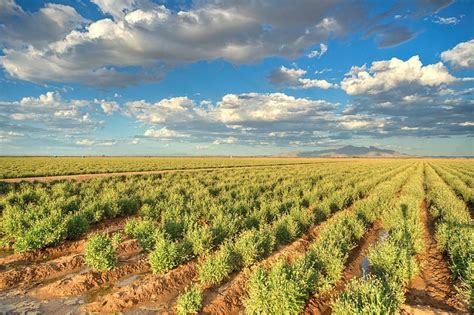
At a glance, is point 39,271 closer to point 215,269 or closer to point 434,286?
point 215,269

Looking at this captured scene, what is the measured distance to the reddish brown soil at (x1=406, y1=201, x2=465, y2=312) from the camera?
7657mm

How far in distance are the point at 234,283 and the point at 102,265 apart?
3.65 m

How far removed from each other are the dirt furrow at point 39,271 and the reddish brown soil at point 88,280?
33.7 inches

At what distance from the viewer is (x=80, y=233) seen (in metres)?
12.5

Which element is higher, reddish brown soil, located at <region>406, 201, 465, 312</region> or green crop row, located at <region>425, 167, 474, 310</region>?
green crop row, located at <region>425, 167, 474, 310</region>

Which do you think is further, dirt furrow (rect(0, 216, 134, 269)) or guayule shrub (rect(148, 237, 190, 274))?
dirt furrow (rect(0, 216, 134, 269))

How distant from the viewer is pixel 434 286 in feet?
28.4

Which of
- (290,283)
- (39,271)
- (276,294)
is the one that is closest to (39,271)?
(39,271)

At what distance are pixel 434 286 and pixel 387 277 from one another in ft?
5.57

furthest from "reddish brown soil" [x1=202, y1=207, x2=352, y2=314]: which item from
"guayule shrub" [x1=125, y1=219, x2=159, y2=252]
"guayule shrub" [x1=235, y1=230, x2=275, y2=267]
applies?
"guayule shrub" [x1=125, y1=219, x2=159, y2=252]

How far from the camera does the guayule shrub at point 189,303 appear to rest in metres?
6.81

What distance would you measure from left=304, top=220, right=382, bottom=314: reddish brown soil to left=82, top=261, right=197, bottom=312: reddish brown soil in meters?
3.25

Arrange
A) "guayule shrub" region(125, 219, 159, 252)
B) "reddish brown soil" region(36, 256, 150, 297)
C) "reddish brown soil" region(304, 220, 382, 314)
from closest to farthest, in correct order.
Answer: "reddish brown soil" region(304, 220, 382, 314)
"reddish brown soil" region(36, 256, 150, 297)
"guayule shrub" region(125, 219, 159, 252)

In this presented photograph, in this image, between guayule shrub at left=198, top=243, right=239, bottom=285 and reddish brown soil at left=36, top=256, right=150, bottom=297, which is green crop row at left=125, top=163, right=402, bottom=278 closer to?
guayule shrub at left=198, top=243, right=239, bottom=285
